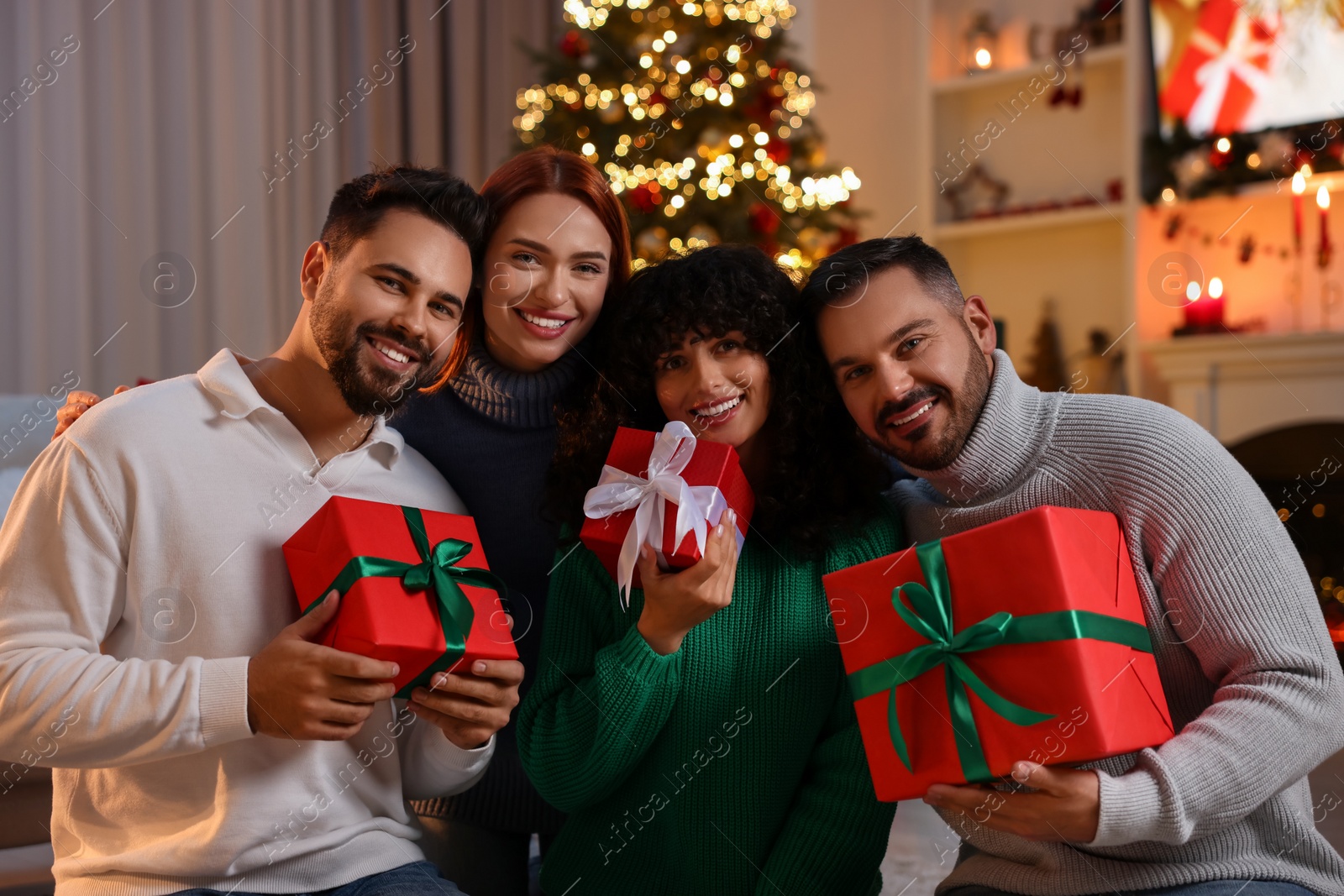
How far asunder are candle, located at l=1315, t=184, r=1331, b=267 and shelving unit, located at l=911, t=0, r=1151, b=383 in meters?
0.71

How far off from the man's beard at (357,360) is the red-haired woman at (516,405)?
0.27 meters

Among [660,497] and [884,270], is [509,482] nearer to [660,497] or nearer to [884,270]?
[660,497]

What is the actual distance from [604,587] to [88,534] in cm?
64

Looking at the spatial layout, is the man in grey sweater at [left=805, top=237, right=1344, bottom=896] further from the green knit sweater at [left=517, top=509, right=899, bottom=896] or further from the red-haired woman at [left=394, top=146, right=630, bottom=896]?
the red-haired woman at [left=394, top=146, right=630, bottom=896]

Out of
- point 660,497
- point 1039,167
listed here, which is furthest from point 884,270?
point 1039,167

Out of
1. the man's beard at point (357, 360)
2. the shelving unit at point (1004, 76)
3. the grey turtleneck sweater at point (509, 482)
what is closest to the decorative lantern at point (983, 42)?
the shelving unit at point (1004, 76)

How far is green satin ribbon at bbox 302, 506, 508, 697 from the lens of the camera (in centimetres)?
121

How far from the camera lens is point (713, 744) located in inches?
55.9

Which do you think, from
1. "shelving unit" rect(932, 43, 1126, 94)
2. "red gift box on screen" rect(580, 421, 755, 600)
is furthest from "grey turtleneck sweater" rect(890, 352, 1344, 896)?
"shelving unit" rect(932, 43, 1126, 94)

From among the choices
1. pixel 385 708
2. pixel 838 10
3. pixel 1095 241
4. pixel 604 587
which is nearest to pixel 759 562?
pixel 604 587

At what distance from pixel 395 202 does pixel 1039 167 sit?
14.5ft

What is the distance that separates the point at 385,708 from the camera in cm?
143

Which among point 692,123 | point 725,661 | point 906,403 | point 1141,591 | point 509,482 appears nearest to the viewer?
point 1141,591

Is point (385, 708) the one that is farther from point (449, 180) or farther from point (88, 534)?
point (449, 180)
